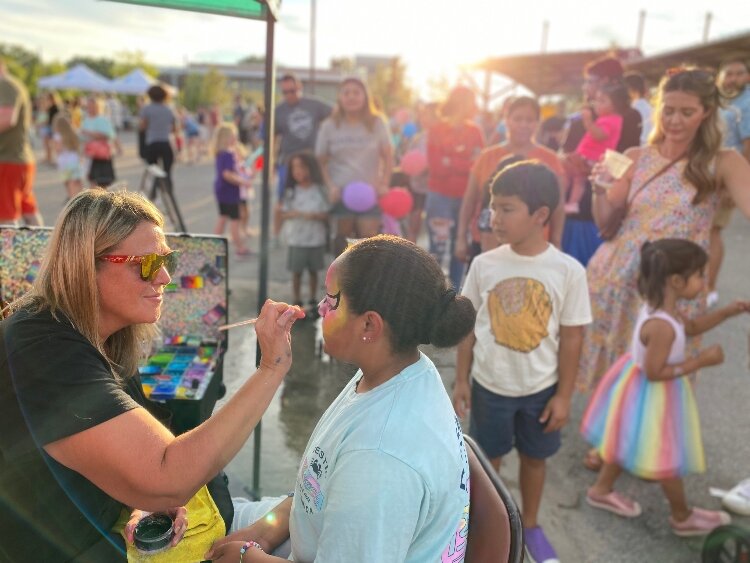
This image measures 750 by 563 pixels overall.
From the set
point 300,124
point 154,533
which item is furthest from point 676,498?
point 300,124

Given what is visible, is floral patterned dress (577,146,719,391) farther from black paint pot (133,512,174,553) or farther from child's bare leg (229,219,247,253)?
child's bare leg (229,219,247,253)

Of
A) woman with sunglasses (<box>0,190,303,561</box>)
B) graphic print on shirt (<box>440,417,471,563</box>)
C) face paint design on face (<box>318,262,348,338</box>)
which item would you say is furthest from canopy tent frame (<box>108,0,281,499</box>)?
graphic print on shirt (<box>440,417,471,563</box>)

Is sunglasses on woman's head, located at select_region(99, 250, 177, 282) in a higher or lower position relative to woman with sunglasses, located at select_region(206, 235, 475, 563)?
higher

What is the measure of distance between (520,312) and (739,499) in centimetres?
159

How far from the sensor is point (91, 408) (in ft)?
4.25

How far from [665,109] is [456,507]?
2.48 m

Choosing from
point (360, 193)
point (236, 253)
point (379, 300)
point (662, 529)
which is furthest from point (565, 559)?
point (236, 253)

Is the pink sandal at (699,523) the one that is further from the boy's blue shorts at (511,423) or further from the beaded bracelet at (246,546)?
the beaded bracelet at (246,546)

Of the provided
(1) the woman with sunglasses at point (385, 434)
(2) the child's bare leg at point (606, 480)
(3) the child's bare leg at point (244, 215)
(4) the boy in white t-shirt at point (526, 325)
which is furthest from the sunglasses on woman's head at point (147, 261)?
(3) the child's bare leg at point (244, 215)

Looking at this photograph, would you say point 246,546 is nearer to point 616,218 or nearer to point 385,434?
point 385,434

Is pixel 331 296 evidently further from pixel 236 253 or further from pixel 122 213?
pixel 236 253

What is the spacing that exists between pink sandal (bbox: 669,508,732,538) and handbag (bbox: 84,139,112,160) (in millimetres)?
8784

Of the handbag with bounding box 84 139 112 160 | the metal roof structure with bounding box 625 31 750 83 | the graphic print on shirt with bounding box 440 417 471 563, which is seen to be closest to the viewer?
the graphic print on shirt with bounding box 440 417 471 563

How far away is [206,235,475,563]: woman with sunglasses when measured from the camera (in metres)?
1.15
